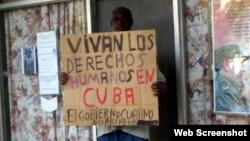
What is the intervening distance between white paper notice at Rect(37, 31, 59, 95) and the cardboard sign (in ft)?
3.17

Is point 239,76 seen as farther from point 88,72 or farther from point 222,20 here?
point 88,72

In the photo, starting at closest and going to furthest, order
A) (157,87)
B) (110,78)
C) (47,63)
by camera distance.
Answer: (157,87), (110,78), (47,63)

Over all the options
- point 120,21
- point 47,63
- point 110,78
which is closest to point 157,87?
point 110,78

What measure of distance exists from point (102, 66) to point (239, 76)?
3.29ft

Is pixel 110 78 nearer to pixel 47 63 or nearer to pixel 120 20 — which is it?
pixel 120 20

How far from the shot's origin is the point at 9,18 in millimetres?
4273

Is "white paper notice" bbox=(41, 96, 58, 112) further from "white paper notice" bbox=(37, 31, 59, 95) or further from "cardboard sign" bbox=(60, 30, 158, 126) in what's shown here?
"cardboard sign" bbox=(60, 30, 158, 126)

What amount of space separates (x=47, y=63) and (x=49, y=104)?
396 millimetres

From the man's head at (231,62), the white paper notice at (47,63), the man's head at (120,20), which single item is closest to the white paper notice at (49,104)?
the white paper notice at (47,63)

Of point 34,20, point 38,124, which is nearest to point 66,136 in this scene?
point 38,124

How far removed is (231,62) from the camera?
3086 millimetres

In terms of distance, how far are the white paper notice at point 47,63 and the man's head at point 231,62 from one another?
5.21ft

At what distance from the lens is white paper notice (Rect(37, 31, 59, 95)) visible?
3.97 meters

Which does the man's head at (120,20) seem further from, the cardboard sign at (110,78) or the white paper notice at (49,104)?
the white paper notice at (49,104)
